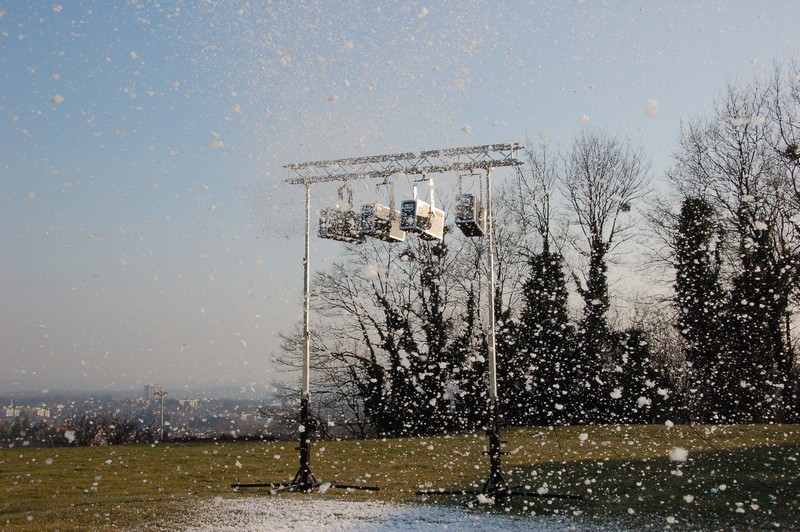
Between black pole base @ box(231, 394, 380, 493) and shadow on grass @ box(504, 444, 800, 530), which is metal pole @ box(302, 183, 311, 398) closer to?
black pole base @ box(231, 394, 380, 493)

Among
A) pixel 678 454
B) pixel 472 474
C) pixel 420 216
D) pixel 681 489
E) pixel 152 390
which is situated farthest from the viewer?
pixel 152 390

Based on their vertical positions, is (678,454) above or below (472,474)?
above

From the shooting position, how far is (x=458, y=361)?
91.8 ft

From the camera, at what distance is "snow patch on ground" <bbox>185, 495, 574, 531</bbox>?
33.3ft

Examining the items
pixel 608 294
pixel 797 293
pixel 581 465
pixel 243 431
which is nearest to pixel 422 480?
pixel 581 465

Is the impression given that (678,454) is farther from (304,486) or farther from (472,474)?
(304,486)

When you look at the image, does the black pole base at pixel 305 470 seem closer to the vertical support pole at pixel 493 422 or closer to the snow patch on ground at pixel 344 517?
the snow patch on ground at pixel 344 517

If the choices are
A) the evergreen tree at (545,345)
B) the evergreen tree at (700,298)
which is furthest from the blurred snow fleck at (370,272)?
the evergreen tree at (700,298)

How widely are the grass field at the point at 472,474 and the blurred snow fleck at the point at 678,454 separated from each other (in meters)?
0.04

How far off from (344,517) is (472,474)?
18.5 ft

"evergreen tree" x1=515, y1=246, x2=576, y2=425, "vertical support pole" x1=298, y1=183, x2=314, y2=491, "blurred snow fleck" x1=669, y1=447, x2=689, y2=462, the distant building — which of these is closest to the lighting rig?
"vertical support pole" x1=298, y1=183, x2=314, y2=491

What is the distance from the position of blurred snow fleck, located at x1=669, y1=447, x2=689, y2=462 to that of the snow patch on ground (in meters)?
6.94

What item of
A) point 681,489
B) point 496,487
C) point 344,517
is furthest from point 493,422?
point 681,489

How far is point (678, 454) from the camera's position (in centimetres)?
1725
